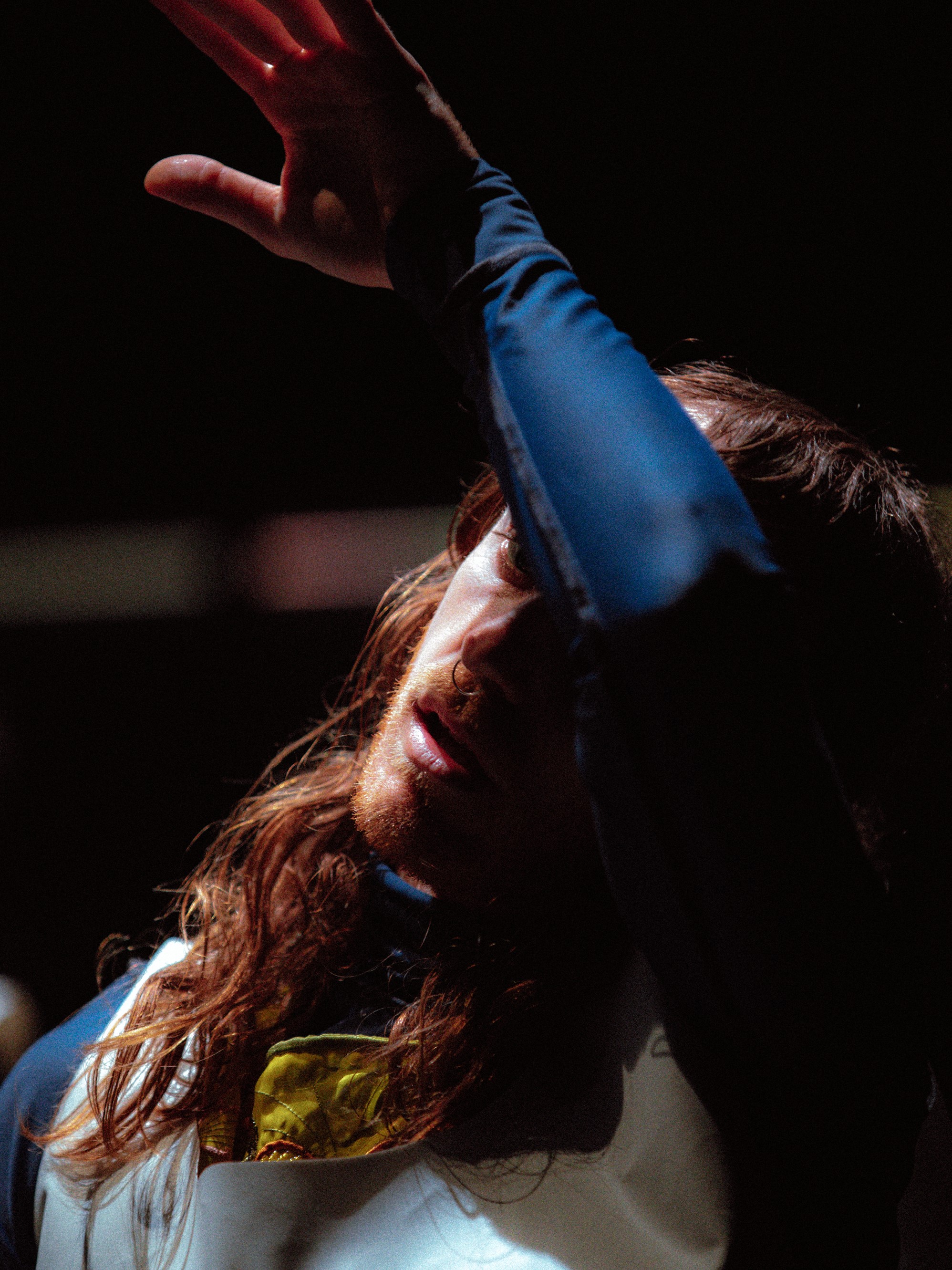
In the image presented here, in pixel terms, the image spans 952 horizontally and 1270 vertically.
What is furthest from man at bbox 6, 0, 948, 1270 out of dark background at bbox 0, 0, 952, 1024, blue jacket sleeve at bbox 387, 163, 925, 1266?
dark background at bbox 0, 0, 952, 1024

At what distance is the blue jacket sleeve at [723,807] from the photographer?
0.38 meters

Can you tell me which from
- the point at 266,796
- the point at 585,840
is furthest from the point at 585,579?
the point at 266,796

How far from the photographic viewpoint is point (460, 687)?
618 millimetres

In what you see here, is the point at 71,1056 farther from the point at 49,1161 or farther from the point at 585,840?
the point at 585,840

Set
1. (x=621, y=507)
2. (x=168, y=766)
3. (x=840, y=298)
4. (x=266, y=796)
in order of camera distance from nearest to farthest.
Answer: (x=621, y=507) < (x=266, y=796) < (x=840, y=298) < (x=168, y=766)

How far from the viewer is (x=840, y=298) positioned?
3.83 feet

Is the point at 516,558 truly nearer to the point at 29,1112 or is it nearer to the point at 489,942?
the point at 489,942

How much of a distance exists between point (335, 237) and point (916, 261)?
928 millimetres

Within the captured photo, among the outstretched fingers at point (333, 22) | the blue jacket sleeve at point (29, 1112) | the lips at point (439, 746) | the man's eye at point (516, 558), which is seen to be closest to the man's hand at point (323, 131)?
the outstretched fingers at point (333, 22)

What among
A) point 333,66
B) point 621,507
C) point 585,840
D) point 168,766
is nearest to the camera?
point 621,507

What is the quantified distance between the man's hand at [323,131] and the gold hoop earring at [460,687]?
28cm

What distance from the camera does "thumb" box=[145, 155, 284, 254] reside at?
62 centimetres

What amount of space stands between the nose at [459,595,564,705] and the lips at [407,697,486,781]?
5 cm

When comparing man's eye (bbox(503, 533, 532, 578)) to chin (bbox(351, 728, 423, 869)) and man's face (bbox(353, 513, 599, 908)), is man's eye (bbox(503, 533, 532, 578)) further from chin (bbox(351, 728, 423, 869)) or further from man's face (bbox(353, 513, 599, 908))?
chin (bbox(351, 728, 423, 869))
